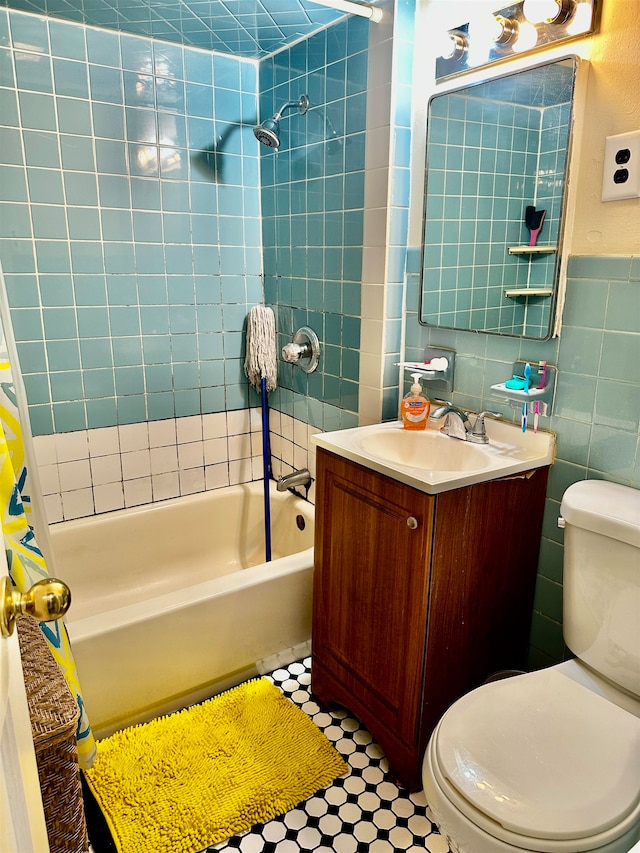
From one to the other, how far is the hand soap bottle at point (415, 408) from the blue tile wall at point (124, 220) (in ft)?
3.24

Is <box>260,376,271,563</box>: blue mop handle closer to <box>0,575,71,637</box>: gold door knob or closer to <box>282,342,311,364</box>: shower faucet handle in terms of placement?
<box>282,342,311,364</box>: shower faucet handle

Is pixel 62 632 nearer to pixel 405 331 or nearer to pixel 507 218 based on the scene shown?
pixel 405 331

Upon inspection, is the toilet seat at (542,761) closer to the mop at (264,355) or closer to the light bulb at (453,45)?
the mop at (264,355)

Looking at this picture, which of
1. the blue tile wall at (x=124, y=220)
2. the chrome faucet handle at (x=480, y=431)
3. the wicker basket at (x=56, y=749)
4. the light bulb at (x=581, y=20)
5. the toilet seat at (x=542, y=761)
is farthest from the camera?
the blue tile wall at (x=124, y=220)

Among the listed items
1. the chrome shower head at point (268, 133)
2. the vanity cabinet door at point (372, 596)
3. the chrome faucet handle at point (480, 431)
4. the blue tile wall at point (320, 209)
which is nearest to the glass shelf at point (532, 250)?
the chrome faucet handle at point (480, 431)

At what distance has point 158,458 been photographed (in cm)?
257

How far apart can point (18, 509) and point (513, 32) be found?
1.67m

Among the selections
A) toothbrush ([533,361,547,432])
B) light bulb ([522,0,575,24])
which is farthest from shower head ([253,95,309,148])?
toothbrush ([533,361,547,432])

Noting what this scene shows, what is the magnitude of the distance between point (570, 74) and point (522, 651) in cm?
157

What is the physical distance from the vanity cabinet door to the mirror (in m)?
0.61

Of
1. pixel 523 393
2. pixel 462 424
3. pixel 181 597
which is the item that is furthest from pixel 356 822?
pixel 523 393

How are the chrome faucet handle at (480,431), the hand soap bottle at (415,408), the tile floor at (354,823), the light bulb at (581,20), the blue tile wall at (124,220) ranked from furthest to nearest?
the blue tile wall at (124,220)
the hand soap bottle at (415,408)
the chrome faucet handle at (480,431)
the tile floor at (354,823)
the light bulb at (581,20)

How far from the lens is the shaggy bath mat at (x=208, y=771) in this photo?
5.16 ft

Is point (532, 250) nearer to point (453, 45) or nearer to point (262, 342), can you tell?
point (453, 45)
